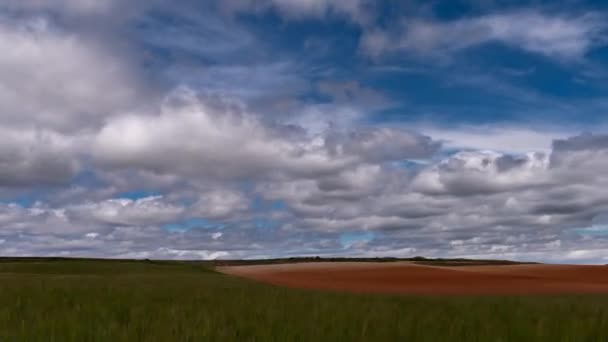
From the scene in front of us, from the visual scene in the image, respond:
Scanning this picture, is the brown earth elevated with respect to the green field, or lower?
lower

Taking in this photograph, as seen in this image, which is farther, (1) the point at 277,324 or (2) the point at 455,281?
(2) the point at 455,281

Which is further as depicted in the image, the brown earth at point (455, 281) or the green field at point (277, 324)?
the brown earth at point (455, 281)

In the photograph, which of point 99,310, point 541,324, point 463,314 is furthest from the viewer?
point 463,314

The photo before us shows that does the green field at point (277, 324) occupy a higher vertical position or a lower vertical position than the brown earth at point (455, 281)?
higher

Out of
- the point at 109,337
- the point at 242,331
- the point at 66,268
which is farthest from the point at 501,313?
the point at 66,268

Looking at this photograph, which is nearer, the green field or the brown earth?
the green field

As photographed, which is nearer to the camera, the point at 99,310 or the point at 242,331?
the point at 242,331

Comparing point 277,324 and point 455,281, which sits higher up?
point 277,324

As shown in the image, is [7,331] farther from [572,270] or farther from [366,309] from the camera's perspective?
[572,270]

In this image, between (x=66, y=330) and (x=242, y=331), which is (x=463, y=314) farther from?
(x=66, y=330)

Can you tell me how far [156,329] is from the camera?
6.31 meters

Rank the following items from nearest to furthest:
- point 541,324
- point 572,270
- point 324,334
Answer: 1. point 324,334
2. point 541,324
3. point 572,270

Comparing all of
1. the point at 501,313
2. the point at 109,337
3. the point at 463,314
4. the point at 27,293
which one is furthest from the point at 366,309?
the point at 27,293

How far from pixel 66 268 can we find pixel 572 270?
4699 cm
